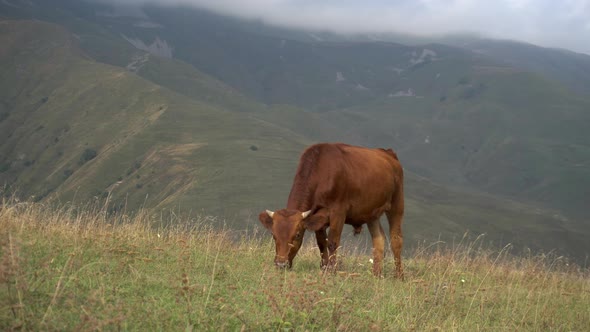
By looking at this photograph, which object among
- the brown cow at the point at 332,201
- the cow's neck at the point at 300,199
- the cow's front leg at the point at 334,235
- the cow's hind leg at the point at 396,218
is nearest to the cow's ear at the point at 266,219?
the brown cow at the point at 332,201

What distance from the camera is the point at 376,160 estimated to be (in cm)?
1145

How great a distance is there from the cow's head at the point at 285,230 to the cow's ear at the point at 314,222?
0.20ft

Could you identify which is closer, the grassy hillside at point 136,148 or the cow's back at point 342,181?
the cow's back at point 342,181

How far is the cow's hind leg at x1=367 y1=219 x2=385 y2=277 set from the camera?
10648 mm

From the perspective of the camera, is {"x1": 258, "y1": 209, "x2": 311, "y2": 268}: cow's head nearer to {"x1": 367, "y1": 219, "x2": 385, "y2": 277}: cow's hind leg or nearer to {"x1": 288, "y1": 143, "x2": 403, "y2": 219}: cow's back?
{"x1": 288, "y1": 143, "x2": 403, "y2": 219}: cow's back

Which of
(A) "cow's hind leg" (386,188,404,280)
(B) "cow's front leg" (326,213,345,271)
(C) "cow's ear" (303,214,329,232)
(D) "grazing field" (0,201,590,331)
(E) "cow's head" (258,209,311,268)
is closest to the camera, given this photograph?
(D) "grazing field" (0,201,590,331)

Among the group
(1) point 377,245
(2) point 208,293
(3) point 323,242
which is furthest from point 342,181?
(2) point 208,293

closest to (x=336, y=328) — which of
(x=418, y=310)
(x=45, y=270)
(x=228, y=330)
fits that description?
(x=228, y=330)

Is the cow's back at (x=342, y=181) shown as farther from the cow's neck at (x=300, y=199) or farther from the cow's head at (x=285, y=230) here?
the cow's head at (x=285, y=230)

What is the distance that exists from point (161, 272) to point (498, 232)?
130m

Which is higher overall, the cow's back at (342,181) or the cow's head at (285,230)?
the cow's back at (342,181)

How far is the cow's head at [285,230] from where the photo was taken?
29.7 ft

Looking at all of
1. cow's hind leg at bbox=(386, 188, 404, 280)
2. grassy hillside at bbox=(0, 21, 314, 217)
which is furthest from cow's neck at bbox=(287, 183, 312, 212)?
grassy hillside at bbox=(0, 21, 314, 217)

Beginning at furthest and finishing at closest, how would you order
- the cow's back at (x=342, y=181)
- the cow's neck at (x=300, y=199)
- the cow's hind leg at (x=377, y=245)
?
the cow's hind leg at (x=377, y=245) → the cow's back at (x=342, y=181) → the cow's neck at (x=300, y=199)
